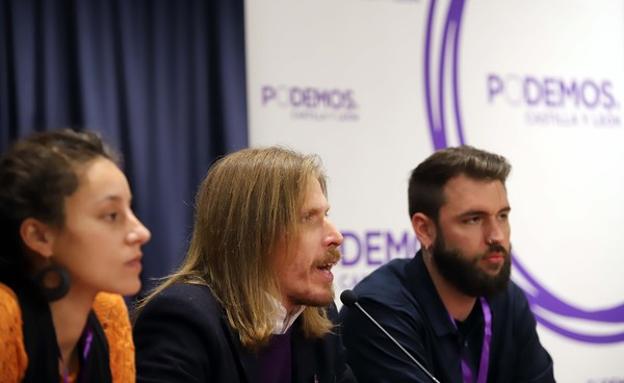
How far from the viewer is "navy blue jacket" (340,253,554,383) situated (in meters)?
2.47

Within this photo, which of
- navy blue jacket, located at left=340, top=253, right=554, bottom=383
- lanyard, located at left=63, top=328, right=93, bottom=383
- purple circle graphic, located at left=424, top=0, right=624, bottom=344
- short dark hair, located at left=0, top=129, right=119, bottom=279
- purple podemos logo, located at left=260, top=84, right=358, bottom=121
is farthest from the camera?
purple circle graphic, located at left=424, top=0, right=624, bottom=344

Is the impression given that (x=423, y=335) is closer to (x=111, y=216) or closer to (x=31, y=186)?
(x=111, y=216)

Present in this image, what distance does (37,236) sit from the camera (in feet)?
Result: 4.42

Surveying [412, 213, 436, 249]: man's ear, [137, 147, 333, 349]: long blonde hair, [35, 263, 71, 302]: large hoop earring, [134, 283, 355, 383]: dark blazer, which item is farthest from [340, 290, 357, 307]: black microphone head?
[35, 263, 71, 302]: large hoop earring

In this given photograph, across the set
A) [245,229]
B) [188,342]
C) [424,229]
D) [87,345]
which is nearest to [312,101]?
[424,229]

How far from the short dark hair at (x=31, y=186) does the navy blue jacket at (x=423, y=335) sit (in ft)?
4.34

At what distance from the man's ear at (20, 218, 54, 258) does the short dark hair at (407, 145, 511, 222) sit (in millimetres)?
1670

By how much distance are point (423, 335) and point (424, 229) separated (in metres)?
0.42

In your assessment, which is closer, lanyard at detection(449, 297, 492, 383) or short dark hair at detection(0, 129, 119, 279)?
short dark hair at detection(0, 129, 119, 279)

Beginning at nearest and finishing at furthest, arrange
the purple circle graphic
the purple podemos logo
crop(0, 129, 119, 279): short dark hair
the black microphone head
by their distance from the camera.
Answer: crop(0, 129, 119, 279): short dark hair, the black microphone head, the purple podemos logo, the purple circle graphic

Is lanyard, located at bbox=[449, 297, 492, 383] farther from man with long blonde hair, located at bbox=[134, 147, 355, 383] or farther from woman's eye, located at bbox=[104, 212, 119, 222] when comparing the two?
woman's eye, located at bbox=[104, 212, 119, 222]

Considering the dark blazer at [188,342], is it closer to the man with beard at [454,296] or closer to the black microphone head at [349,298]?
the black microphone head at [349,298]

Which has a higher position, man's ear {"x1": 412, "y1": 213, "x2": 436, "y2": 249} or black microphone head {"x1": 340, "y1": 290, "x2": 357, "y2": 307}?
man's ear {"x1": 412, "y1": 213, "x2": 436, "y2": 249}

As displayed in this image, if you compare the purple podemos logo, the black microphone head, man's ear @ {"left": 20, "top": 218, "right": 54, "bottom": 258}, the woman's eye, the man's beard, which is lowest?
the man's beard
